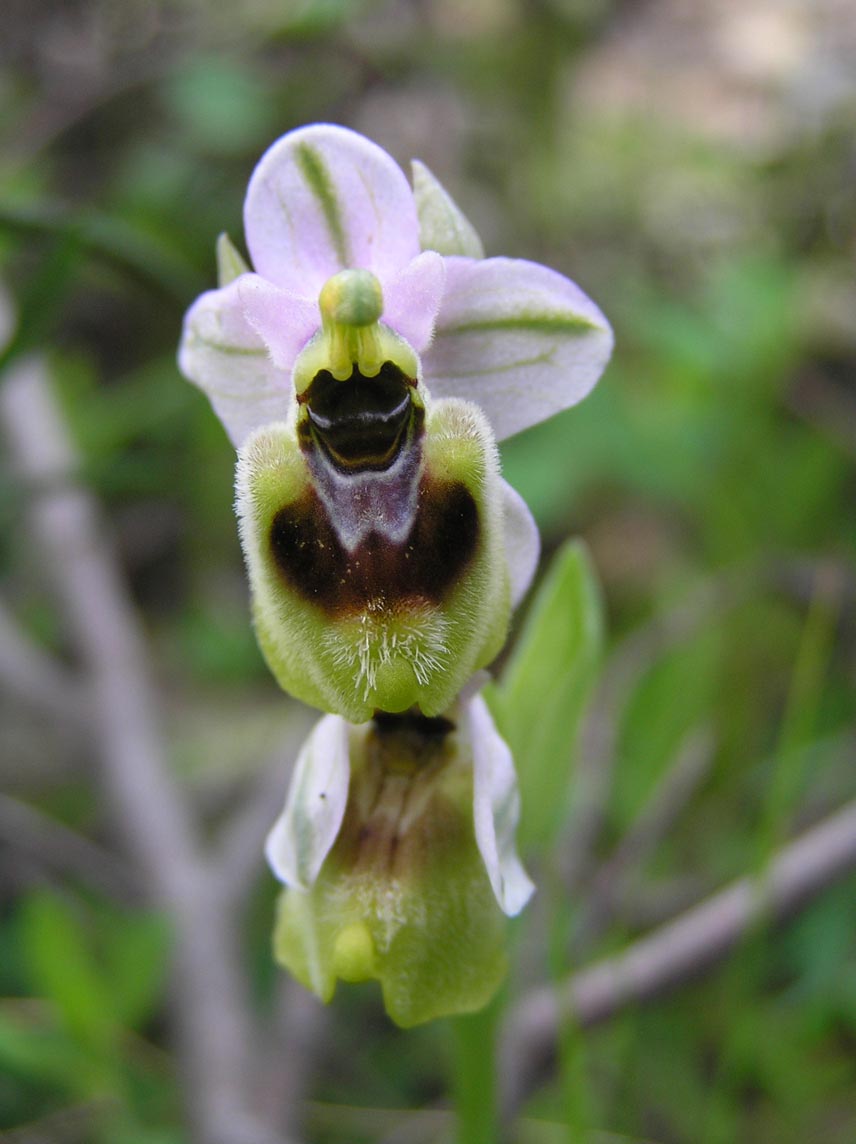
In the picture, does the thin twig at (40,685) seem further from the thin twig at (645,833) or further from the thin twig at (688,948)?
the thin twig at (688,948)

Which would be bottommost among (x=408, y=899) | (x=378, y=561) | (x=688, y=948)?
(x=688, y=948)

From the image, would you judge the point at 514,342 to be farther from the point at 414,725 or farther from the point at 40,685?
the point at 40,685

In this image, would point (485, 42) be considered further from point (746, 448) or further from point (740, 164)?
point (746, 448)

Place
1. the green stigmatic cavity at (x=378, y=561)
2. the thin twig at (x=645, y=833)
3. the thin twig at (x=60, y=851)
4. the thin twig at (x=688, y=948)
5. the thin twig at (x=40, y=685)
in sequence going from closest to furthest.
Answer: the green stigmatic cavity at (x=378, y=561)
the thin twig at (x=688, y=948)
the thin twig at (x=645, y=833)
the thin twig at (x=60, y=851)
the thin twig at (x=40, y=685)

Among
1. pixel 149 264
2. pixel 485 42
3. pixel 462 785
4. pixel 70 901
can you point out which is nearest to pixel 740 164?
pixel 485 42

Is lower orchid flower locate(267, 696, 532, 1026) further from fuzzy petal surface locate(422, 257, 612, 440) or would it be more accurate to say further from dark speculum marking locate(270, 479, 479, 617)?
fuzzy petal surface locate(422, 257, 612, 440)

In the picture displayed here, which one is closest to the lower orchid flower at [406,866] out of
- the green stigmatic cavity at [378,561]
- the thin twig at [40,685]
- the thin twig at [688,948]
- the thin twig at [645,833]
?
the green stigmatic cavity at [378,561]

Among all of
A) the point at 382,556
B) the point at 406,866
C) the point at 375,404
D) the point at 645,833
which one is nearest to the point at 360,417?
the point at 375,404
